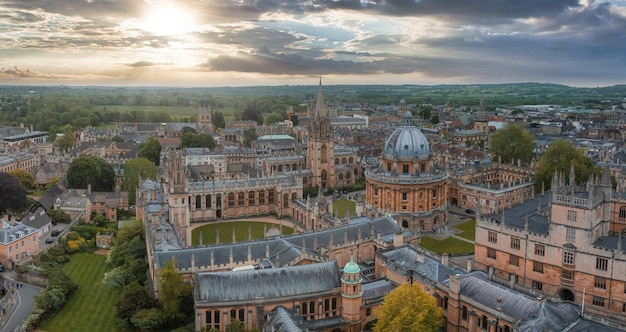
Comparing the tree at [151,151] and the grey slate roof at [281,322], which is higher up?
the tree at [151,151]

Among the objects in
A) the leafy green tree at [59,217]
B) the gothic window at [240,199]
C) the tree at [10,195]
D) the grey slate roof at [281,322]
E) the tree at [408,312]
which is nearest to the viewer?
the tree at [408,312]

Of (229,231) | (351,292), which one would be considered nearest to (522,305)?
(351,292)

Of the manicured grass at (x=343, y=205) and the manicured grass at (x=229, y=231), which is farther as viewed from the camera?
the manicured grass at (x=343, y=205)

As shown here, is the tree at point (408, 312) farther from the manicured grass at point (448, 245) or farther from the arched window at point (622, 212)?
the arched window at point (622, 212)

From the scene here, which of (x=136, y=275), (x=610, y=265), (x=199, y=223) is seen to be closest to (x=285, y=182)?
(x=199, y=223)

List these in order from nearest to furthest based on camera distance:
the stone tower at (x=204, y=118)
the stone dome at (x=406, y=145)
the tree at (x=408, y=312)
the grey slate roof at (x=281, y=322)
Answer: the tree at (x=408, y=312) → the grey slate roof at (x=281, y=322) → the stone dome at (x=406, y=145) → the stone tower at (x=204, y=118)

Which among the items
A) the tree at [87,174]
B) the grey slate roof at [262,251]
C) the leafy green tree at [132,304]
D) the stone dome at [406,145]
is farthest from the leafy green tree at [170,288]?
the tree at [87,174]

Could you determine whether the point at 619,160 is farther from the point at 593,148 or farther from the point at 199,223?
the point at 199,223

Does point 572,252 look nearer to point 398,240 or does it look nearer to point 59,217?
point 398,240
